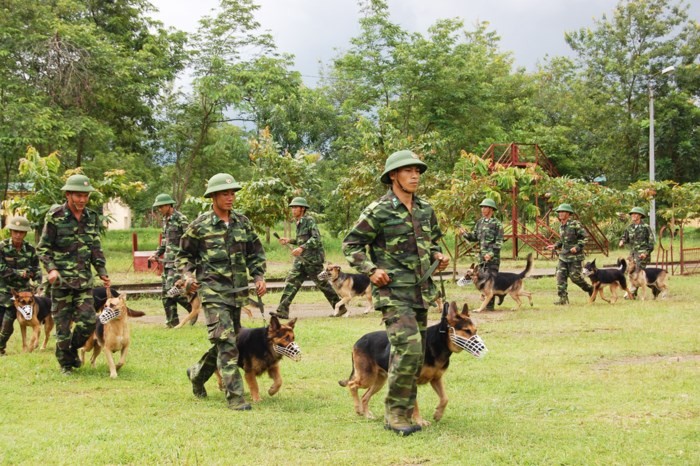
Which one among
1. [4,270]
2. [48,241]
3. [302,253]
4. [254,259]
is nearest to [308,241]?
[302,253]

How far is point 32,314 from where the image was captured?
→ 433 inches

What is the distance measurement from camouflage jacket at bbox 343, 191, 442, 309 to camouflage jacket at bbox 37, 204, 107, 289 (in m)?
4.29

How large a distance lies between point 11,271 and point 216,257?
16.5ft

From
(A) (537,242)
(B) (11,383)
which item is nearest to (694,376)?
(B) (11,383)

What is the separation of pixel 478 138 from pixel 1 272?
30.4m

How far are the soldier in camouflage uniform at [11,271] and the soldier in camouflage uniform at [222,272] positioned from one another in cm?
453

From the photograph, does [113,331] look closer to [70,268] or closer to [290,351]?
[70,268]

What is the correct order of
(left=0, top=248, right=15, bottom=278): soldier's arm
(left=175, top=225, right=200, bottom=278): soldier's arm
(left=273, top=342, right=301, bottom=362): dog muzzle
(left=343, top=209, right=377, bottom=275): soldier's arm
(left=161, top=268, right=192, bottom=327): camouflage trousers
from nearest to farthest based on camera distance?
(left=343, top=209, right=377, bottom=275): soldier's arm, (left=273, top=342, right=301, bottom=362): dog muzzle, (left=175, top=225, right=200, bottom=278): soldier's arm, (left=0, top=248, right=15, bottom=278): soldier's arm, (left=161, top=268, right=192, bottom=327): camouflage trousers

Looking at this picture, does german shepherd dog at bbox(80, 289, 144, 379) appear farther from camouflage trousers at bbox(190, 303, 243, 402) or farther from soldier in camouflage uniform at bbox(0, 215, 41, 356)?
soldier in camouflage uniform at bbox(0, 215, 41, 356)

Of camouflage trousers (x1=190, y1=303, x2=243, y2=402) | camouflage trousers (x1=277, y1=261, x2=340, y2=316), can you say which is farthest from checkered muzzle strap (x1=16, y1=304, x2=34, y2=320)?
camouflage trousers (x1=277, y1=261, x2=340, y2=316)

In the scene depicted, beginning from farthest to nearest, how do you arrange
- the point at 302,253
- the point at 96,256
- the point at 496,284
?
the point at 496,284 → the point at 302,253 → the point at 96,256

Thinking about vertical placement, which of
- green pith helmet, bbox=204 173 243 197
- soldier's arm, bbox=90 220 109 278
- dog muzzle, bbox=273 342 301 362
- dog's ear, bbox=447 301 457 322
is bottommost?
dog muzzle, bbox=273 342 301 362

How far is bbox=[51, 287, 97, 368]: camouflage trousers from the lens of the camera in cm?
934

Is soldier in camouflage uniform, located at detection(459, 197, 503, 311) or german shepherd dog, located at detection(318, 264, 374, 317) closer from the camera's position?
german shepherd dog, located at detection(318, 264, 374, 317)
